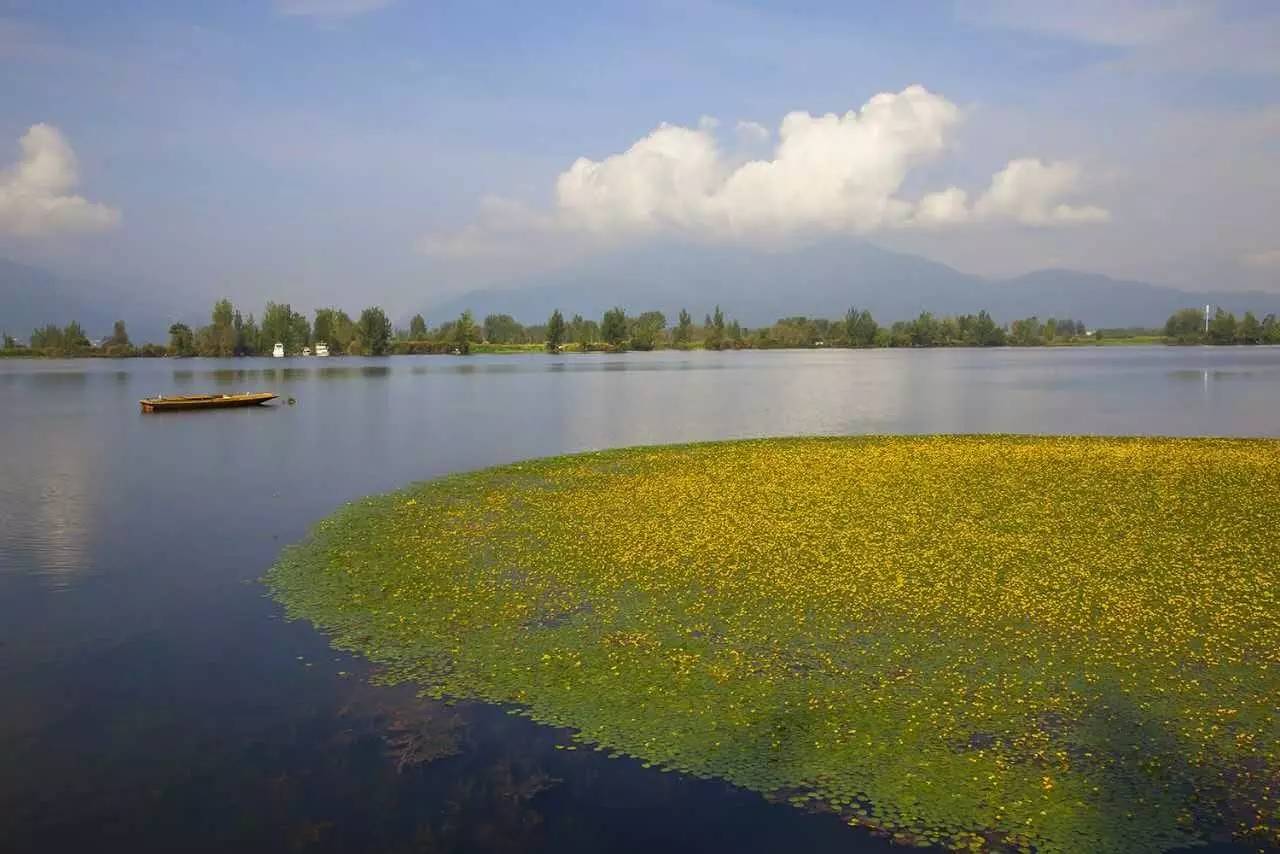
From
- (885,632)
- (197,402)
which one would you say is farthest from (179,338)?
(885,632)

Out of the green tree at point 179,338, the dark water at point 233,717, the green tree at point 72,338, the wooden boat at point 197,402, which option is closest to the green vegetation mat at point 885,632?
the dark water at point 233,717

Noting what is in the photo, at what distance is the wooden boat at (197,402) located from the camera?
188 feet

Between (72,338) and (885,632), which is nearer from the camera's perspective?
(885,632)

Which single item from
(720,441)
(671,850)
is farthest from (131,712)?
(720,441)

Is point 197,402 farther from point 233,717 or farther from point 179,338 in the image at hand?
point 179,338

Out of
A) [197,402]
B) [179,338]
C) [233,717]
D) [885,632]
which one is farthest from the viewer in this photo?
[179,338]

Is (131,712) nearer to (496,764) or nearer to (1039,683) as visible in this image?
(496,764)

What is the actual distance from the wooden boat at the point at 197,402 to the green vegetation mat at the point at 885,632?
39.1 metres

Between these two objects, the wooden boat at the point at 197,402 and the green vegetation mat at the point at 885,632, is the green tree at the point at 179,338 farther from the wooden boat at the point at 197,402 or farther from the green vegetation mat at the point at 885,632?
the green vegetation mat at the point at 885,632

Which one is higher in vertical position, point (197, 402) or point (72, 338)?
point (72, 338)

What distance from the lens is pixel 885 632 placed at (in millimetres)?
13633

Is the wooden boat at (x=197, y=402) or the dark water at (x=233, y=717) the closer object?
the dark water at (x=233, y=717)

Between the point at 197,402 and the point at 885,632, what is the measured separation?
56456 millimetres

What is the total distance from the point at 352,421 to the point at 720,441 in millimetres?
24107
